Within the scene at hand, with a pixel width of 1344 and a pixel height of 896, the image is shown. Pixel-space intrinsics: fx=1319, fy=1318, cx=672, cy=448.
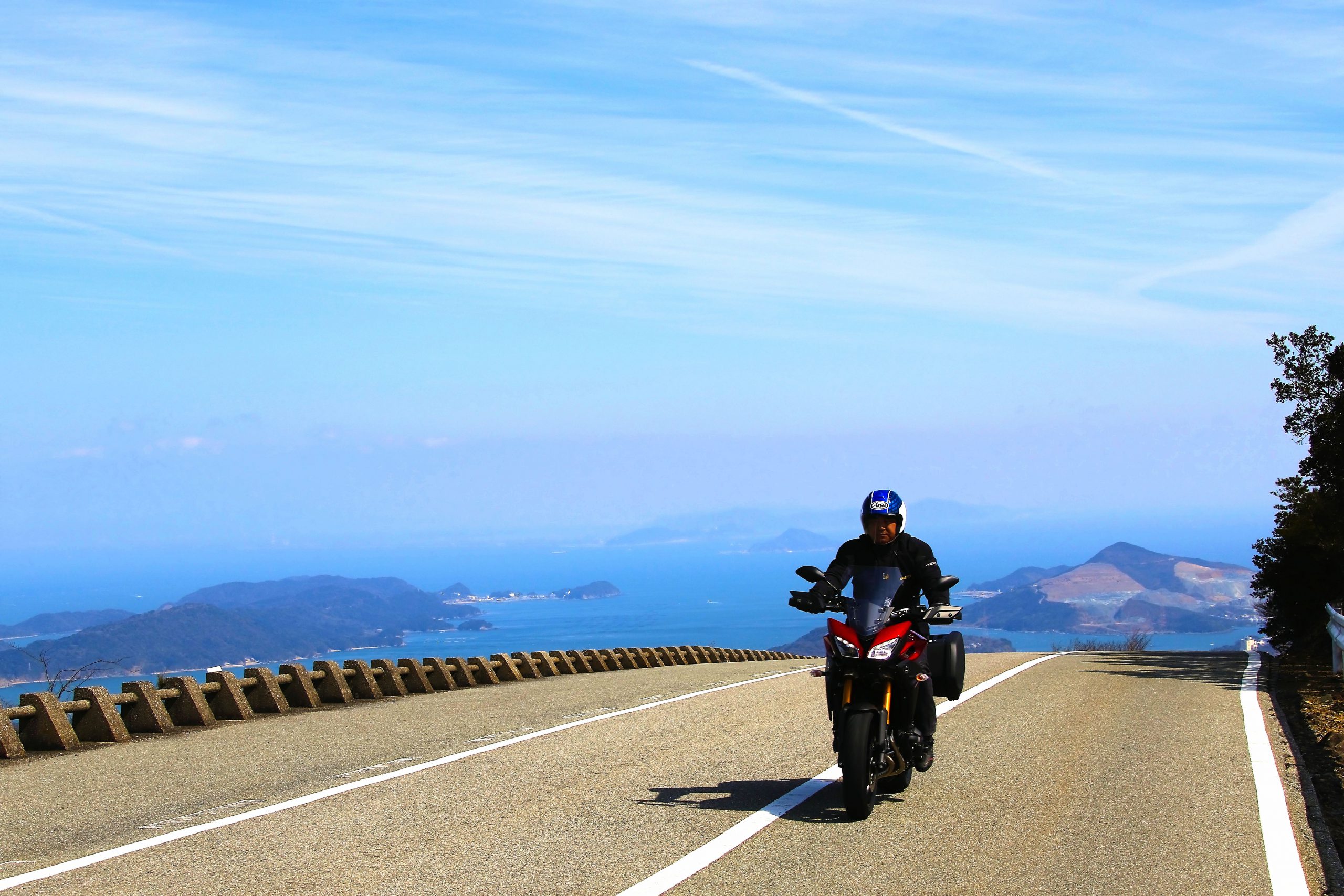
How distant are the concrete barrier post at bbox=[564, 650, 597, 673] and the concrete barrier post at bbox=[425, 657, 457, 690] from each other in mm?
4069

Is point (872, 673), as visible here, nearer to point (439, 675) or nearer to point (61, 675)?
point (439, 675)

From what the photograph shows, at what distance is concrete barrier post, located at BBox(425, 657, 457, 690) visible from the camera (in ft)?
54.2

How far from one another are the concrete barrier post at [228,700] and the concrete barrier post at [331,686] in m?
1.52

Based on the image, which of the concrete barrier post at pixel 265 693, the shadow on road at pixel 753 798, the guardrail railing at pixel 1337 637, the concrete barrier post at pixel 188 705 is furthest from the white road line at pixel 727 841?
the guardrail railing at pixel 1337 637

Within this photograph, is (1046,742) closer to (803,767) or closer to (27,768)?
(803,767)

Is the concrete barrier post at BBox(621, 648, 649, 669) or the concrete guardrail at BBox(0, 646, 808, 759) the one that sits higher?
the concrete guardrail at BBox(0, 646, 808, 759)

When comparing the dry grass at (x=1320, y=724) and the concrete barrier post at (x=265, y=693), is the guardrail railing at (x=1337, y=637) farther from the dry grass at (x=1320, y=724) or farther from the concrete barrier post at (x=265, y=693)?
the concrete barrier post at (x=265, y=693)

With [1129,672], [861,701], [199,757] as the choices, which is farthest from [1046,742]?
[1129,672]

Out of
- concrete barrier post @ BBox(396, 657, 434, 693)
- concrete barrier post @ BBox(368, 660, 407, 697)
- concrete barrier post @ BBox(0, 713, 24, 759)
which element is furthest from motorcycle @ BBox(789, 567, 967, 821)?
concrete barrier post @ BBox(396, 657, 434, 693)

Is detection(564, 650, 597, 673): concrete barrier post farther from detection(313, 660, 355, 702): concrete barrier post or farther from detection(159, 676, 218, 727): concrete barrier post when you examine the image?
detection(159, 676, 218, 727): concrete barrier post

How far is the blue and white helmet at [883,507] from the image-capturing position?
26.3ft

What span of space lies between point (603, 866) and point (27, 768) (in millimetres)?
5946

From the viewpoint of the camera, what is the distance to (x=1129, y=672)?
1883 centimetres

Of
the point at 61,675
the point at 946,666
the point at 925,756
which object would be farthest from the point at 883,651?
the point at 61,675
